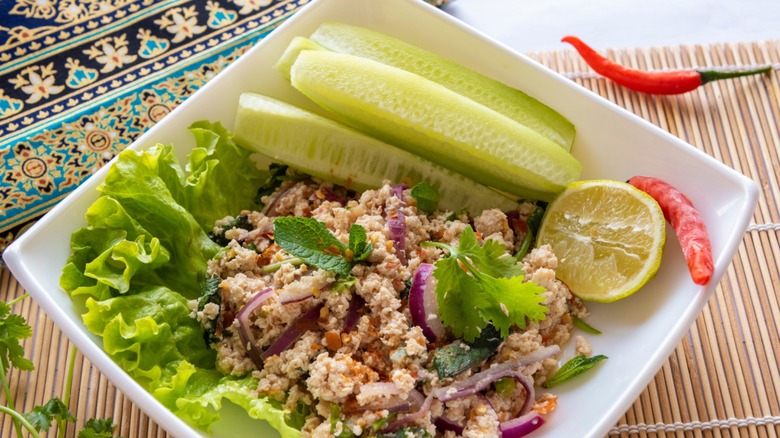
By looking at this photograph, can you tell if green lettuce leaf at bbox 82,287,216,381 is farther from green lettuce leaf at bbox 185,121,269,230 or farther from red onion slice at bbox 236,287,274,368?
green lettuce leaf at bbox 185,121,269,230

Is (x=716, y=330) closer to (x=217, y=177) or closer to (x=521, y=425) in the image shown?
(x=521, y=425)

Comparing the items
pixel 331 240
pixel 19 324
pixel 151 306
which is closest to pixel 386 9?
pixel 331 240

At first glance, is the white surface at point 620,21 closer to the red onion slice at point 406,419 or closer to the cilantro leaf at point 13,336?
the red onion slice at point 406,419

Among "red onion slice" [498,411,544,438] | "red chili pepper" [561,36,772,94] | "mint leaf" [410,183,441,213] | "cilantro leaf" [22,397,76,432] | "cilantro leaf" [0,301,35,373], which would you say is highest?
"red chili pepper" [561,36,772,94]

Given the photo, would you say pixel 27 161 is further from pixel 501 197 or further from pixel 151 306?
pixel 501 197

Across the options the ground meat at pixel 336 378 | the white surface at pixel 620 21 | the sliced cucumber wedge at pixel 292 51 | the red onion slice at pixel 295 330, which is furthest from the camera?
the white surface at pixel 620 21

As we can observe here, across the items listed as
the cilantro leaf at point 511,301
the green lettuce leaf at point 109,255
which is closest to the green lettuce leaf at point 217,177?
the green lettuce leaf at point 109,255

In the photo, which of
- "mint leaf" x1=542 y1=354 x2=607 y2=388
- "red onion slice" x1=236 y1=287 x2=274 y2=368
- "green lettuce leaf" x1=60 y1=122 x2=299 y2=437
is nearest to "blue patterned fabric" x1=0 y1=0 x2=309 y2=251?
"green lettuce leaf" x1=60 y1=122 x2=299 y2=437
